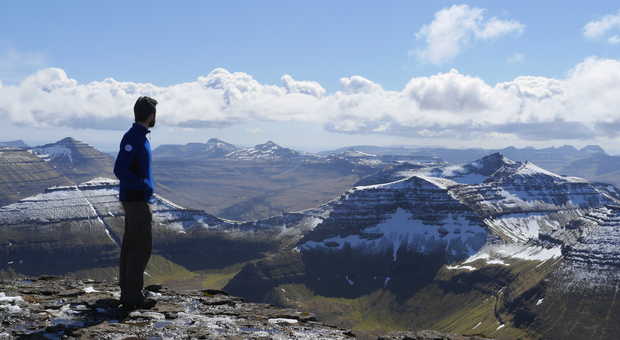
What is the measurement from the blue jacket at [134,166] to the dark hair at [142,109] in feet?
2.06

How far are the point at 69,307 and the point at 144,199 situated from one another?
6489 mm

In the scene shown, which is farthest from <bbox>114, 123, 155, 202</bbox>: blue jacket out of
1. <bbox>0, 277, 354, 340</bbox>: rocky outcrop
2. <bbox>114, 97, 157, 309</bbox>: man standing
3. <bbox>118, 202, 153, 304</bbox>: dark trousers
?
<bbox>0, 277, 354, 340</bbox>: rocky outcrop

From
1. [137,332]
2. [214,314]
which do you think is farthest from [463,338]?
[137,332]

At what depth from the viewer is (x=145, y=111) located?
2556cm

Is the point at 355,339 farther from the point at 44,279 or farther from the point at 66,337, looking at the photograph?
the point at 44,279

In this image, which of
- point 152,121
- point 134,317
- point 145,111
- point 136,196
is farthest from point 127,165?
point 134,317

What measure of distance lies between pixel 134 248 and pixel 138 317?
3.28m

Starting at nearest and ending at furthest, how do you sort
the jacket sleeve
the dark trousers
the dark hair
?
1. the jacket sleeve
2. the dark trousers
3. the dark hair

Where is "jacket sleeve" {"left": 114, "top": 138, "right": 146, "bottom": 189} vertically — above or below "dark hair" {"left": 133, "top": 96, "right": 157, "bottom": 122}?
below

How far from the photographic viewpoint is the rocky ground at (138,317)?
72.0 feet

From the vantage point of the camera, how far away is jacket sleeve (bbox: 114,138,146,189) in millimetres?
24219

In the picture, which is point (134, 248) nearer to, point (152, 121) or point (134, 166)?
point (134, 166)

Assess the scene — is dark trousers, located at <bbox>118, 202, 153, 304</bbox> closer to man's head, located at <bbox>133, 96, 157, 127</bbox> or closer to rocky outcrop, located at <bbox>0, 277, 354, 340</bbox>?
rocky outcrop, located at <bbox>0, 277, 354, 340</bbox>

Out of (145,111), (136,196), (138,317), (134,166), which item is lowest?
(138,317)
